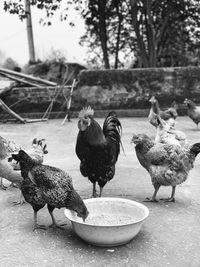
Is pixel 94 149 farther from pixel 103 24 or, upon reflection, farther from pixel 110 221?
pixel 103 24

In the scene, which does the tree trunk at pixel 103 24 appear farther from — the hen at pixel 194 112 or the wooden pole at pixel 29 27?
the hen at pixel 194 112

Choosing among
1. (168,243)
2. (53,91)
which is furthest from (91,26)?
(168,243)

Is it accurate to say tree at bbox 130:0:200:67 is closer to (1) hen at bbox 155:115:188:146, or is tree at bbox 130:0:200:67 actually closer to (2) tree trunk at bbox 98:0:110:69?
(2) tree trunk at bbox 98:0:110:69

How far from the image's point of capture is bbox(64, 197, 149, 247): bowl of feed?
10.3 feet

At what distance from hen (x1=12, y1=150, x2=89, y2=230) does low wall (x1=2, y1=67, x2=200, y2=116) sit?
799cm

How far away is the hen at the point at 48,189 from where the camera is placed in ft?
11.3

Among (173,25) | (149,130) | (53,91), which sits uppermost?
(173,25)

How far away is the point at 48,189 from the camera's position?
3484mm

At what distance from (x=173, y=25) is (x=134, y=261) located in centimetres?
1525

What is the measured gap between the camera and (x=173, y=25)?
55.3 feet

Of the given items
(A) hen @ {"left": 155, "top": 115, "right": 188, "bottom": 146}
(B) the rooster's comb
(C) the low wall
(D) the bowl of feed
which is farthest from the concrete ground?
(C) the low wall

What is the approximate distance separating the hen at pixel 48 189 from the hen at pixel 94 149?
735 mm

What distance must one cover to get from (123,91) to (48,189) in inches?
328

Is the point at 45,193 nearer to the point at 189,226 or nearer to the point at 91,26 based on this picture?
the point at 189,226
